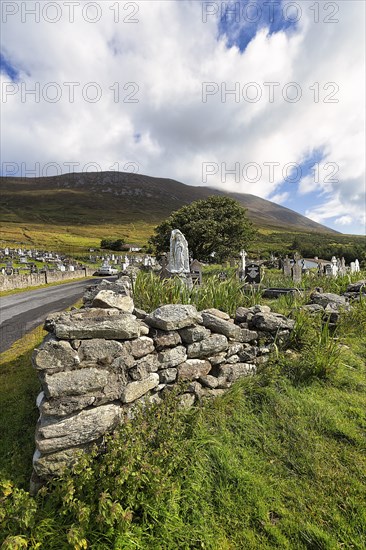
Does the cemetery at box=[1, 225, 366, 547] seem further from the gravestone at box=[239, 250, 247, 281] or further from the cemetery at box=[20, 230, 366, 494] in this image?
the gravestone at box=[239, 250, 247, 281]

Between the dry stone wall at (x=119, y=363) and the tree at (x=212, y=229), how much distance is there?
26268 millimetres

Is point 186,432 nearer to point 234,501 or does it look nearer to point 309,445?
point 234,501

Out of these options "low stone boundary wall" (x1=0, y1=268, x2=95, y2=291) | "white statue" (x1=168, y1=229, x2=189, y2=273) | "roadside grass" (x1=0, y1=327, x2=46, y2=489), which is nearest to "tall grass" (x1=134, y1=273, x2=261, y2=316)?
"roadside grass" (x1=0, y1=327, x2=46, y2=489)

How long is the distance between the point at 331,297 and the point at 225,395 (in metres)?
4.21

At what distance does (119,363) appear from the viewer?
318cm

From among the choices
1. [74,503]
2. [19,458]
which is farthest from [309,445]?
[19,458]

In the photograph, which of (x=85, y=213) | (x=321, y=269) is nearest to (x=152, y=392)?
(x=321, y=269)

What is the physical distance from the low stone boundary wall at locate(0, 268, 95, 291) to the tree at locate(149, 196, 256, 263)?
461 inches

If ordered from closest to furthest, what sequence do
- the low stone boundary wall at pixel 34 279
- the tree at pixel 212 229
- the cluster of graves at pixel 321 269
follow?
the cluster of graves at pixel 321 269 < the low stone boundary wall at pixel 34 279 < the tree at pixel 212 229

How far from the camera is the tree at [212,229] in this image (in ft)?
101

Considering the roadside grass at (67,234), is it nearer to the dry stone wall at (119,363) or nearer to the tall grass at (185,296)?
the tall grass at (185,296)

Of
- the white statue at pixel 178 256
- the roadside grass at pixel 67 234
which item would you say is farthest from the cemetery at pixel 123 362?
the roadside grass at pixel 67 234

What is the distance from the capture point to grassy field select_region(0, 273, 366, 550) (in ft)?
7.63

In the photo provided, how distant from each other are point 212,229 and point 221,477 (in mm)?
28549
